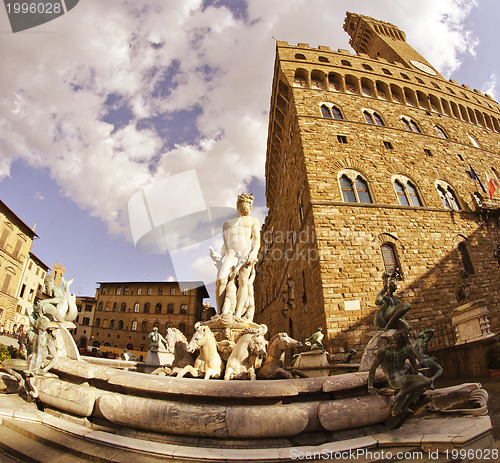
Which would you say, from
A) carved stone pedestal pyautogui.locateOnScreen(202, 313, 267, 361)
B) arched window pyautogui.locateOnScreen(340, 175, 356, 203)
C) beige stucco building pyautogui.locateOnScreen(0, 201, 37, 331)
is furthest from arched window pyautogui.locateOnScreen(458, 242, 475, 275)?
beige stucco building pyautogui.locateOnScreen(0, 201, 37, 331)

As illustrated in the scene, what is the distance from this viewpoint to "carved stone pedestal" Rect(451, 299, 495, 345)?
249 inches

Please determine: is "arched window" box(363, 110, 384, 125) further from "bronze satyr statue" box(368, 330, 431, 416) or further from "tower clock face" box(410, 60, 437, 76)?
"bronze satyr statue" box(368, 330, 431, 416)

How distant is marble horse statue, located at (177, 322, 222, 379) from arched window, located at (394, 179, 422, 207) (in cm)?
1119

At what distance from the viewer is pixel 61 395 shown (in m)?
2.71

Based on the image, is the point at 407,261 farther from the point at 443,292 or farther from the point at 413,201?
the point at 413,201

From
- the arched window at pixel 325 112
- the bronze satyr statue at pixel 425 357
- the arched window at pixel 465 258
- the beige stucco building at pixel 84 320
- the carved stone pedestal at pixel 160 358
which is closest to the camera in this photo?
the bronze satyr statue at pixel 425 357

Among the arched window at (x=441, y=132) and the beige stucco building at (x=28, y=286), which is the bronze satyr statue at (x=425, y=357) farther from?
the beige stucco building at (x=28, y=286)

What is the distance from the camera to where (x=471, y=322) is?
21.7 feet

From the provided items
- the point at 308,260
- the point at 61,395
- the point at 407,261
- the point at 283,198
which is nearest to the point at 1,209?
the point at 283,198

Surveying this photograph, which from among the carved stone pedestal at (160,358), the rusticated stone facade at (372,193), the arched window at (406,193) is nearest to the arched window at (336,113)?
the rusticated stone facade at (372,193)

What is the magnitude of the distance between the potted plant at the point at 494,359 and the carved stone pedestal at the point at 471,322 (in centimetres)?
67

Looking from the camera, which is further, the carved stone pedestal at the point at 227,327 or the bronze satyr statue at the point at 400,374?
the carved stone pedestal at the point at 227,327

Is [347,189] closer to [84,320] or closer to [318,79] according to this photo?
[318,79]

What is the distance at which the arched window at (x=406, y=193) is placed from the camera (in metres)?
12.1
